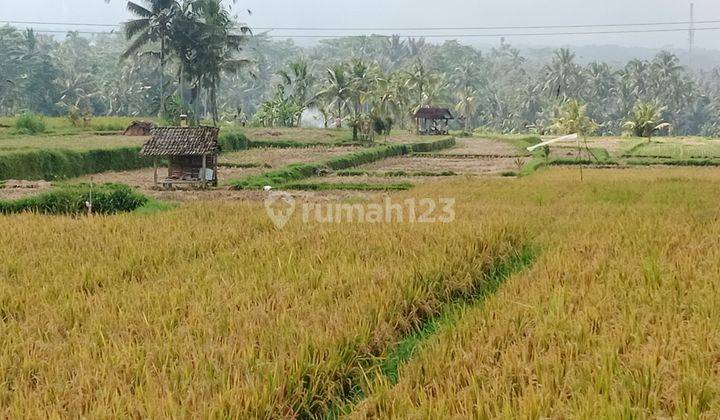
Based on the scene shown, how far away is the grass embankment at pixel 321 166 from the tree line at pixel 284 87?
278 cm

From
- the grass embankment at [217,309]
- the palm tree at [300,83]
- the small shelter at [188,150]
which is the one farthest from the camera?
the palm tree at [300,83]

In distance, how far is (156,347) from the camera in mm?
3652

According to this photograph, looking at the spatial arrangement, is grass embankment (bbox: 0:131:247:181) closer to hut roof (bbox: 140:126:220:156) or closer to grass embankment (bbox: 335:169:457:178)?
hut roof (bbox: 140:126:220:156)

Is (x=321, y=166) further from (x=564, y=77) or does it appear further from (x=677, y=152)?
(x=564, y=77)

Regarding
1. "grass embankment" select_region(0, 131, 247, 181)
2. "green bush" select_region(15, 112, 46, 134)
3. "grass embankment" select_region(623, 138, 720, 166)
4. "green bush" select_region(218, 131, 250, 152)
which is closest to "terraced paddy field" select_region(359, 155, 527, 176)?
"grass embankment" select_region(623, 138, 720, 166)

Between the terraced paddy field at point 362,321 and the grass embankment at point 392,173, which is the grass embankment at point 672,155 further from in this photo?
the terraced paddy field at point 362,321

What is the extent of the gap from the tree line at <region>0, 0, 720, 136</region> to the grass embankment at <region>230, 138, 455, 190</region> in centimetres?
278

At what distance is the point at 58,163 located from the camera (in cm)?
1866

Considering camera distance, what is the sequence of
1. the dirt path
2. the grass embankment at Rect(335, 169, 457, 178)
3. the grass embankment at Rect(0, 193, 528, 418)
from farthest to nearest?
the dirt path → the grass embankment at Rect(335, 169, 457, 178) → the grass embankment at Rect(0, 193, 528, 418)

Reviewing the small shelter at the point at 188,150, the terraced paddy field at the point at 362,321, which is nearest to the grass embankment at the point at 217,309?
the terraced paddy field at the point at 362,321

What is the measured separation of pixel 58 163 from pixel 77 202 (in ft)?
25.6

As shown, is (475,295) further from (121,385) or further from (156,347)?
(121,385)

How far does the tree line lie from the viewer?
3538 cm

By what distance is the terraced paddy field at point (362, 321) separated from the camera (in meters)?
3.04
